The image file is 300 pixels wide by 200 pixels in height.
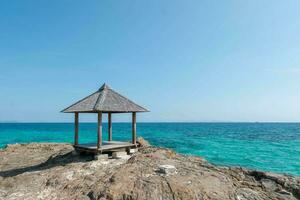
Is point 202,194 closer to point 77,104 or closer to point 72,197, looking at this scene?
Answer: point 72,197

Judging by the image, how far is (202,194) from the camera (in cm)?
886

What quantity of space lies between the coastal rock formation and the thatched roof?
8.10 ft

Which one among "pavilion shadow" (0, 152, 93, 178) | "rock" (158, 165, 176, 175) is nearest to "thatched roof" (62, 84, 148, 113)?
"pavilion shadow" (0, 152, 93, 178)

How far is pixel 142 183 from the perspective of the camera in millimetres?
9586

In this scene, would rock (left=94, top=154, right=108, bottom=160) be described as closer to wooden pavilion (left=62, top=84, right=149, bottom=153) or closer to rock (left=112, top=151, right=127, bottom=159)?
wooden pavilion (left=62, top=84, right=149, bottom=153)

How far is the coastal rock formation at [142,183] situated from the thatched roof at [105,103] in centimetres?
247

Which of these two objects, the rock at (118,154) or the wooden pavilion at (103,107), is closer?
the wooden pavilion at (103,107)

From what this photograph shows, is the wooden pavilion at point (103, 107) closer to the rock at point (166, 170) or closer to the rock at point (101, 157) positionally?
the rock at point (101, 157)

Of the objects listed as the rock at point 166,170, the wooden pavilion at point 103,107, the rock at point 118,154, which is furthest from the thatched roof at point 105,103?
the rock at point 166,170

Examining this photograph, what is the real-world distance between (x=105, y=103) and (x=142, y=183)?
556 cm

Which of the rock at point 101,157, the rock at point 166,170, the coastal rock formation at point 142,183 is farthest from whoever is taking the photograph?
the rock at point 101,157

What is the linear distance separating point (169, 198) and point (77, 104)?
7.90 m

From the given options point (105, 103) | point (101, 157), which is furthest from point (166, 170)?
point (105, 103)

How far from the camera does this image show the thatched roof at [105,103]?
45.5ft
